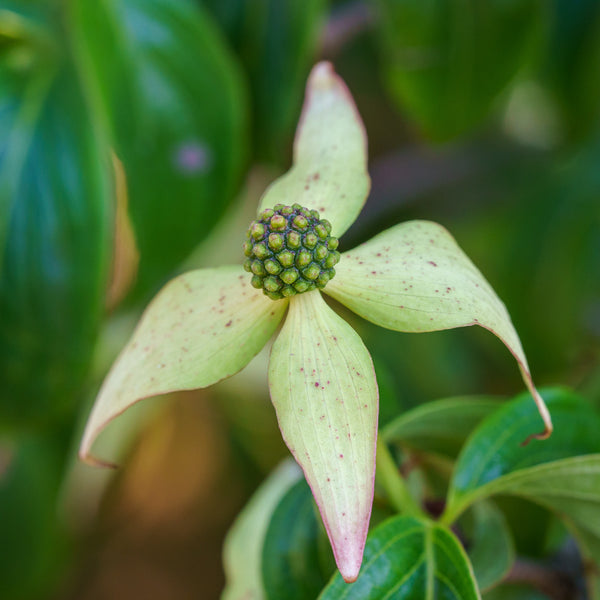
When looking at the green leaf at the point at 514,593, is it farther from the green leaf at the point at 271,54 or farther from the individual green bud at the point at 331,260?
the green leaf at the point at 271,54

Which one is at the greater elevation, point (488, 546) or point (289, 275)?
point (289, 275)

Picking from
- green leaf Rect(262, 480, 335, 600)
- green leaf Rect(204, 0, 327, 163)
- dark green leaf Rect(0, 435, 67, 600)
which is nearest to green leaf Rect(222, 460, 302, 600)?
green leaf Rect(262, 480, 335, 600)

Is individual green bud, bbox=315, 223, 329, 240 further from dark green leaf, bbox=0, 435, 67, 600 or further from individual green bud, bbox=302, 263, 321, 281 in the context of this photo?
dark green leaf, bbox=0, 435, 67, 600

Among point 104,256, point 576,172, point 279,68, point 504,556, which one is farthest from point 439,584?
point 576,172

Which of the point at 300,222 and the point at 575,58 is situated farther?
the point at 575,58

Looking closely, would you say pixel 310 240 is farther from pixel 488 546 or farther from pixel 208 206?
pixel 208 206

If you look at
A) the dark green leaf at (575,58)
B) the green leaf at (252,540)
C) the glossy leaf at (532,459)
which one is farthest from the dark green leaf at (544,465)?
the dark green leaf at (575,58)

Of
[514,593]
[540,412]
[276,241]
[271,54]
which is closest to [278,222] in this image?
[276,241]
